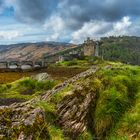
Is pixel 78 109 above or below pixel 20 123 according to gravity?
below

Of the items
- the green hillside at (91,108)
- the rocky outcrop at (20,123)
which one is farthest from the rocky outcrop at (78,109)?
the rocky outcrop at (20,123)

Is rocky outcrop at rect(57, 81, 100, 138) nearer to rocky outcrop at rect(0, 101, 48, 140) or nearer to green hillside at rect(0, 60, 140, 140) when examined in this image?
green hillside at rect(0, 60, 140, 140)

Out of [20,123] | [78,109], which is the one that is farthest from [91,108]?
[20,123]

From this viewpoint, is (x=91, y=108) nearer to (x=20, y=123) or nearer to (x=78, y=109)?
(x=78, y=109)

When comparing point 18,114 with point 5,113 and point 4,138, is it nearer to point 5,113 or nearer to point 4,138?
Answer: point 5,113

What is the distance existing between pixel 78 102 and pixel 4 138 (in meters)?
4.74

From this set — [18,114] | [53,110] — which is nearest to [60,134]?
[53,110]

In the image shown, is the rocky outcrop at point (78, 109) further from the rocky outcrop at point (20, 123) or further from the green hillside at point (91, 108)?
the rocky outcrop at point (20, 123)

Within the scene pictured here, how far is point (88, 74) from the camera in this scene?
15148 mm

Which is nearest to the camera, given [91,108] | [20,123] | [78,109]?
[20,123]

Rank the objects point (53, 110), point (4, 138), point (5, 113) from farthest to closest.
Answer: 1. point (53, 110)
2. point (5, 113)
3. point (4, 138)

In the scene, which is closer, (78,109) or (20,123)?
(20,123)

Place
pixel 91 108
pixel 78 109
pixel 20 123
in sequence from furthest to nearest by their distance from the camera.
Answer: pixel 91 108, pixel 78 109, pixel 20 123

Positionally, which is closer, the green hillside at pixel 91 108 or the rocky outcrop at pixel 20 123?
the rocky outcrop at pixel 20 123
